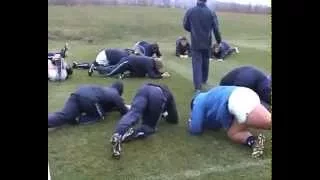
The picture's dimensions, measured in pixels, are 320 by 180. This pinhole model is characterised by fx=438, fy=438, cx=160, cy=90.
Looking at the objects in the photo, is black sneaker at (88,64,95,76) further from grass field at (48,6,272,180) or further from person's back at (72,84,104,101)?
person's back at (72,84,104,101)

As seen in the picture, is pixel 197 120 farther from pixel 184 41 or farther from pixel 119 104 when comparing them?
pixel 184 41

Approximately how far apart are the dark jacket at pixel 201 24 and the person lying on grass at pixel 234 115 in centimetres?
127

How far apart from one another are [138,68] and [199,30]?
814mm

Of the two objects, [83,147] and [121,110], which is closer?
[83,147]

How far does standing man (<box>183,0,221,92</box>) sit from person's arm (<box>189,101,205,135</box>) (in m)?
1.12

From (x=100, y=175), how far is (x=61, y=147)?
0.45 meters

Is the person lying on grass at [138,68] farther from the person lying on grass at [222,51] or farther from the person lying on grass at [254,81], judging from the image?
the person lying on grass at [254,81]

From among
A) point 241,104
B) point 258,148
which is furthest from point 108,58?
point 258,148

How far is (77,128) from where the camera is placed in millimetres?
3000

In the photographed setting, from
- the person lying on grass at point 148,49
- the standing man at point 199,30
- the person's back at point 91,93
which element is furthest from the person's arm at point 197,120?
the person lying on grass at point 148,49

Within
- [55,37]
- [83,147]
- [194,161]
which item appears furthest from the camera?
[55,37]
